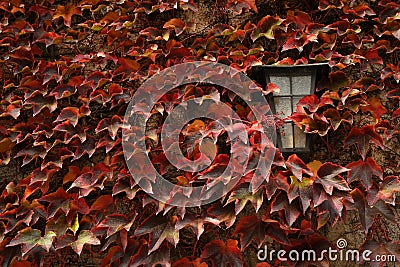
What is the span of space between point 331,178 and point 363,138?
22cm

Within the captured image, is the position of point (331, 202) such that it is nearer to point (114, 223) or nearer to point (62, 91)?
point (114, 223)

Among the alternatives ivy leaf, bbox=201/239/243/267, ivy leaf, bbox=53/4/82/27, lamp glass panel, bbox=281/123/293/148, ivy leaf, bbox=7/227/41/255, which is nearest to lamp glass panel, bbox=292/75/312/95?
lamp glass panel, bbox=281/123/293/148

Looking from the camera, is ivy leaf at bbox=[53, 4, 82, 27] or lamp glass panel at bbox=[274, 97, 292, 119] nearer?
lamp glass panel at bbox=[274, 97, 292, 119]

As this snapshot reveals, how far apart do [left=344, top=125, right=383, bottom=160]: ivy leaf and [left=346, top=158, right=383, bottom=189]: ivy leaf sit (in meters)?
0.03

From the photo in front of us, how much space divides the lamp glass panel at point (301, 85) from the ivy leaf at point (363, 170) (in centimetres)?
29

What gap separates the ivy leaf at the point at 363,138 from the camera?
1.85 m

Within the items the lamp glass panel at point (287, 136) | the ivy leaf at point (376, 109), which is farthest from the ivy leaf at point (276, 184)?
the ivy leaf at point (376, 109)

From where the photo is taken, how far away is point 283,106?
187cm

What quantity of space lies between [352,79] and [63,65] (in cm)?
111

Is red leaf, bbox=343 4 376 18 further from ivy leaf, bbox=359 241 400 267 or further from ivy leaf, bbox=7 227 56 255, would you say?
ivy leaf, bbox=7 227 56 255

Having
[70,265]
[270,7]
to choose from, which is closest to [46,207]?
[70,265]

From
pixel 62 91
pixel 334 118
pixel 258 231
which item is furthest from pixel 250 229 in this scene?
pixel 62 91

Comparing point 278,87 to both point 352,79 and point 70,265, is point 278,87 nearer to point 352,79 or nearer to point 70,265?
point 352,79

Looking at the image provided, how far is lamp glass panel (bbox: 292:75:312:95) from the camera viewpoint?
1.86m
